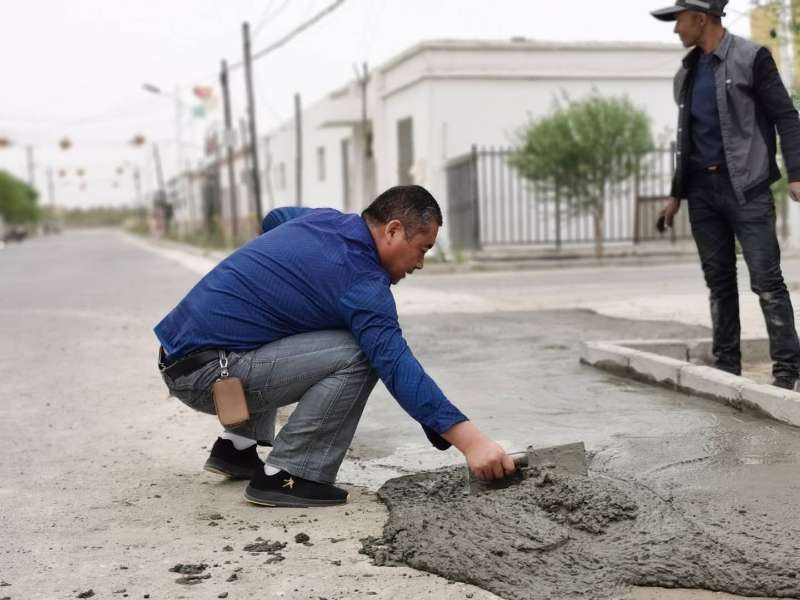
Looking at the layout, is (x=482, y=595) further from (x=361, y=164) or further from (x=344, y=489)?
(x=361, y=164)

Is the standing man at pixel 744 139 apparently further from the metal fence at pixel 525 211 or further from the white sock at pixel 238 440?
the metal fence at pixel 525 211

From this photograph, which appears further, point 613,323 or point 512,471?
point 613,323

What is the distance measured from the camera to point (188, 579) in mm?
Result: 3090

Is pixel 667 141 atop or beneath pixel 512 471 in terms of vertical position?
atop

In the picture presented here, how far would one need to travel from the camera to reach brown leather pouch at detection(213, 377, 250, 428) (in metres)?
3.80

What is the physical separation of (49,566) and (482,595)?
1.31 metres

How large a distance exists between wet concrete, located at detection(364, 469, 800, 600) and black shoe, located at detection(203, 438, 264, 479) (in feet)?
2.64

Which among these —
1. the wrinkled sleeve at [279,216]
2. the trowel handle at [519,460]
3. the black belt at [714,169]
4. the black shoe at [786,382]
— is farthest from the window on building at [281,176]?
the trowel handle at [519,460]

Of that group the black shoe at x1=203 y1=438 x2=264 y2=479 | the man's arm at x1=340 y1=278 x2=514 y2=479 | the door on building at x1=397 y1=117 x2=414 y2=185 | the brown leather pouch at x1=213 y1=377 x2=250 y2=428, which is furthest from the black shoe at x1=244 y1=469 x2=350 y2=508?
the door on building at x1=397 y1=117 x2=414 y2=185

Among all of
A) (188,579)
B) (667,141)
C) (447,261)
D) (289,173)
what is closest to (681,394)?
(188,579)

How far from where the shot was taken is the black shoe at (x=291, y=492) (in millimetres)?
3857

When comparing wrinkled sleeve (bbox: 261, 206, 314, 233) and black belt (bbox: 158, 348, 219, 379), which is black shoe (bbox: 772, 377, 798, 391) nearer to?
wrinkled sleeve (bbox: 261, 206, 314, 233)

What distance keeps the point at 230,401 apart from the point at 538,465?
1.09 metres

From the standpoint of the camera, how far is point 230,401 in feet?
12.5
